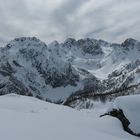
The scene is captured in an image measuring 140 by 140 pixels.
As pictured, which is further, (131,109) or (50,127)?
(131,109)

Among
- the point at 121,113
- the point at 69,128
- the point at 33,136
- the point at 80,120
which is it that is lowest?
the point at 33,136

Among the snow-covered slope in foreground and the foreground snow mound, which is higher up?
the foreground snow mound

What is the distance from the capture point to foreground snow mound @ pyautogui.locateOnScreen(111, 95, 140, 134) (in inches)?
743

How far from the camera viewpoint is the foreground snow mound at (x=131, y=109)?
18875 millimetres

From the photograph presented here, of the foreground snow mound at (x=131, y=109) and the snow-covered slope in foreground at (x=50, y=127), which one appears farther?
the foreground snow mound at (x=131, y=109)

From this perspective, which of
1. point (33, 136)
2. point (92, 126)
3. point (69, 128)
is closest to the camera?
point (33, 136)

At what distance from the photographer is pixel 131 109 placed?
767 inches

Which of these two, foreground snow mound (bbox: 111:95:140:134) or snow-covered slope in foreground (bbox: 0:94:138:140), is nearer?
snow-covered slope in foreground (bbox: 0:94:138:140)

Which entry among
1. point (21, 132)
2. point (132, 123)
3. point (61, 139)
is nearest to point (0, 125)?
point (21, 132)

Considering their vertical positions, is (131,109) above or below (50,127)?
above

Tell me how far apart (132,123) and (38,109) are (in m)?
4.85

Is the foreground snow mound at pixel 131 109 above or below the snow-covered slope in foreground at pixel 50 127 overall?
above

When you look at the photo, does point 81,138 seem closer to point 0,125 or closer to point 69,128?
point 69,128

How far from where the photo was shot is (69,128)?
1435 centimetres
